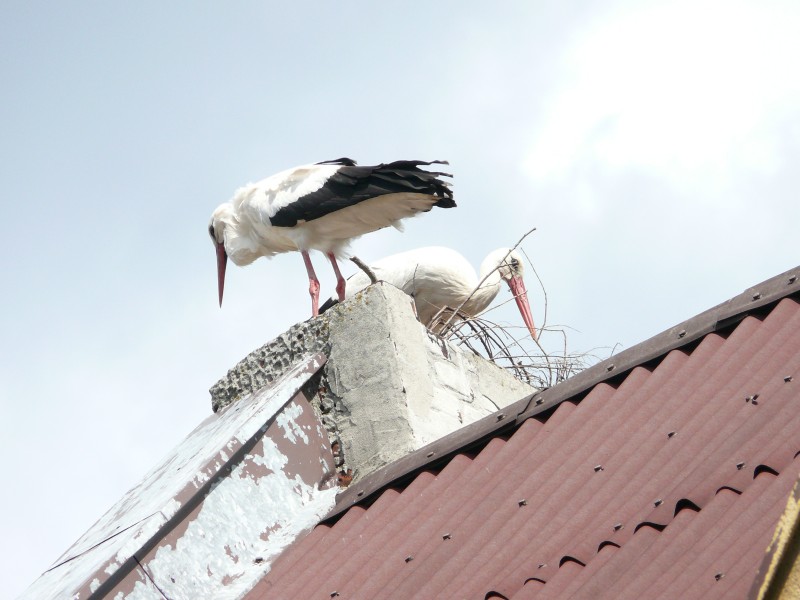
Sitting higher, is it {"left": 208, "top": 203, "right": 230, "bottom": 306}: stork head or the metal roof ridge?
{"left": 208, "top": 203, "right": 230, "bottom": 306}: stork head

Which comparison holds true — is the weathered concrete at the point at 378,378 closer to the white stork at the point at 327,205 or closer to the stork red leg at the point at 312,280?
the white stork at the point at 327,205

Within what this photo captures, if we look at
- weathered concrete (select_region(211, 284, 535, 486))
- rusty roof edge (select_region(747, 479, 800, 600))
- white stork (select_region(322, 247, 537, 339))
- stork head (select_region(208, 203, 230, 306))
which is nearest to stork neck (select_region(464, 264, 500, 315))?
white stork (select_region(322, 247, 537, 339))

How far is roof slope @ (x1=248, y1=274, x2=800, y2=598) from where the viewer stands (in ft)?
8.04

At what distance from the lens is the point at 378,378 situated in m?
4.11

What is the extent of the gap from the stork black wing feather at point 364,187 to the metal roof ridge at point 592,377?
10.4ft

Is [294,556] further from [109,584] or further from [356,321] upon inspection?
[356,321]

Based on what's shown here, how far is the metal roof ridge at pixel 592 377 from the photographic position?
3.44 meters

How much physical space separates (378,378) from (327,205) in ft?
11.1

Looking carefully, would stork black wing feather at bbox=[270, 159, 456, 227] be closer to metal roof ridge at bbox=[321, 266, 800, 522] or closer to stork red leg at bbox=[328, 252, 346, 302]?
stork red leg at bbox=[328, 252, 346, 302]

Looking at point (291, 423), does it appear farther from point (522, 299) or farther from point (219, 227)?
point (522, 299)

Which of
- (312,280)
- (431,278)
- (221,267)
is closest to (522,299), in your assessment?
(431,278)

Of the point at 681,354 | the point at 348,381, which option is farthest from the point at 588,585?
the point at 348,381

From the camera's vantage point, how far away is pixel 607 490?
294 centimetres

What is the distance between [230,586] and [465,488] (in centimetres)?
76
